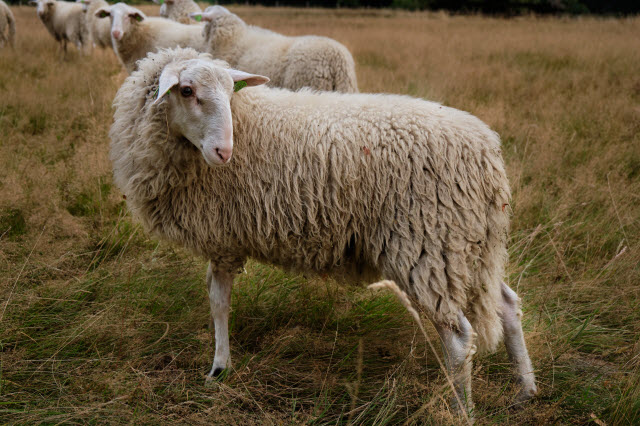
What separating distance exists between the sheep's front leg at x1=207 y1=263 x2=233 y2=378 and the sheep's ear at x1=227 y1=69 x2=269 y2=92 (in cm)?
101

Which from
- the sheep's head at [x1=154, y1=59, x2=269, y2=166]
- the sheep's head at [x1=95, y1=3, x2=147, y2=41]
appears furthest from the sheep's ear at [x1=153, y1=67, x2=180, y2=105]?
the sheep's head at [x1=95, y1=3, x2=147, y2=41]

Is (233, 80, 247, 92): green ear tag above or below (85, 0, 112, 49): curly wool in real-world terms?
below

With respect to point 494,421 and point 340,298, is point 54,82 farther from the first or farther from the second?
point 494,421

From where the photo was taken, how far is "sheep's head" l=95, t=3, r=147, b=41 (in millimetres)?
6164

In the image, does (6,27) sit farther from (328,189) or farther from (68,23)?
(328,189)

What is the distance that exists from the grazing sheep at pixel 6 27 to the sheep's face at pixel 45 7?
1014 mm

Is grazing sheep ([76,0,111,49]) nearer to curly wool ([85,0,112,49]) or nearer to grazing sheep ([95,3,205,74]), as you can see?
curly wool ([85,0,112,49])

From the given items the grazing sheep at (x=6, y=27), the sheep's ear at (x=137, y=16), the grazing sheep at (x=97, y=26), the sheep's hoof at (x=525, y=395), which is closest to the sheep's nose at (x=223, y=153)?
the sheep's hoof at (x=525, y=395)

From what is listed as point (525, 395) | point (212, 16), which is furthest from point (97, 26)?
point (525, 395)

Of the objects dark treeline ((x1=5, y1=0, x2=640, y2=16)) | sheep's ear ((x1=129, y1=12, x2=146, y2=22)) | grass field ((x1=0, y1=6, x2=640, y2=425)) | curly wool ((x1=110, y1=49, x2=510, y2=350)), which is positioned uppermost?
dark treeline ((x1=5, y1=0, x2=640, y2=16))

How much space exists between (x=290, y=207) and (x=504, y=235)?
105 cm

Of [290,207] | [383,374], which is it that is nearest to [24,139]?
[290,207]

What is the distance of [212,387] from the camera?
235cm

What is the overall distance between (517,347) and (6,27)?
12275mm
